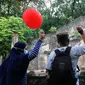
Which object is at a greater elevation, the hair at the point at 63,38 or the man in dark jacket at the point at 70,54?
the hair at the point at 63,38

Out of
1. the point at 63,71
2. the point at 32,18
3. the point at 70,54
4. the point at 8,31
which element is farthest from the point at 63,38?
the point at 8,31

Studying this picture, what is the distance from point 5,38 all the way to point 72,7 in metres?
15.8

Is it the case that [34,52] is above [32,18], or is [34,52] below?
below

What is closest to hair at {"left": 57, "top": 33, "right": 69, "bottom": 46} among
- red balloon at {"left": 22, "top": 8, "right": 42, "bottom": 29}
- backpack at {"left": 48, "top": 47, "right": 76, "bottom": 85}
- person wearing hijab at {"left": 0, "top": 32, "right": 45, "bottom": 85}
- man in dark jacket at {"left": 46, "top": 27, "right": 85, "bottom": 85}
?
man in dark jacket at {"left": 46, "top": 27, "right": 85, "bottom": 85}

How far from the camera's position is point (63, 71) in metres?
4.12

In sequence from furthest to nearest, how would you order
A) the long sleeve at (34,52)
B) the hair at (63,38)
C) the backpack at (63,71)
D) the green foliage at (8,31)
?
the green foliage at (8,31) → the long sleeve at (34,52) → the hair at (63,38) → the backpack at (63,71)

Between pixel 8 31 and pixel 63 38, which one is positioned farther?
pixel 8 31

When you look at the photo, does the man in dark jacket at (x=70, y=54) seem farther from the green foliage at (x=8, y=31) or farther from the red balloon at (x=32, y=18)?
the green foliage at (x=8, y=31)

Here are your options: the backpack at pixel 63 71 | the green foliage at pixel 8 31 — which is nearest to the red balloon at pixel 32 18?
the backpack at pixel 63 71

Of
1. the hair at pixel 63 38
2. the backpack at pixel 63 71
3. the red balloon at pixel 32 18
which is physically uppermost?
the red balloon at pixel 32 18

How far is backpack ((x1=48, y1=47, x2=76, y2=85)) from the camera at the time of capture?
4121 millimetres

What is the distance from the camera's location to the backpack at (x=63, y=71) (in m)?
4.12

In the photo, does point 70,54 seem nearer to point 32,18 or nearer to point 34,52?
point 34,52

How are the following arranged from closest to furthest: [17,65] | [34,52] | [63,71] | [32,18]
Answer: [63,71] → [34,52] → [17,65] → [32,18]
